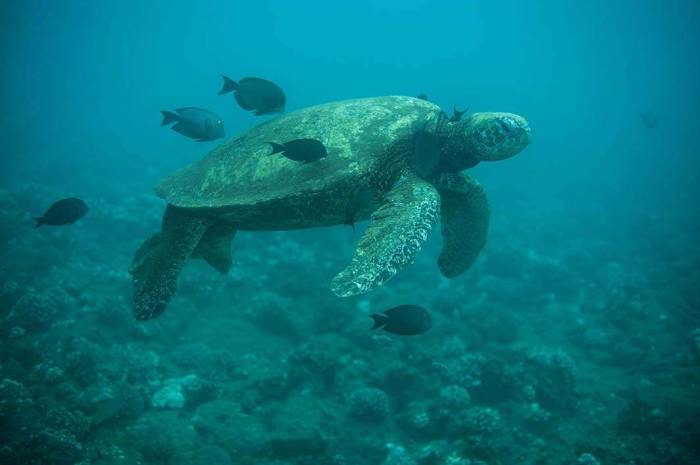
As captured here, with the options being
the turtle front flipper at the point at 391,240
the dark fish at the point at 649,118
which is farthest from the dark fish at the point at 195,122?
the dark fish at the point at 649,118

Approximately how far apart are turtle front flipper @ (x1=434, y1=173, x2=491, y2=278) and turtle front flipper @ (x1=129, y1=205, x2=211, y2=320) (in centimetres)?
356

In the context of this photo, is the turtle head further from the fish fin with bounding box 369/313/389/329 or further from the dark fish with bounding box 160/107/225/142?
the dark fish with bounding box 160/107/225/142

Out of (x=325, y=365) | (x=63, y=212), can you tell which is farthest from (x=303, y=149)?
(x=325, y=365)

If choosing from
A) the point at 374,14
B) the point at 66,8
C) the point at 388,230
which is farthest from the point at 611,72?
the point at 388,230

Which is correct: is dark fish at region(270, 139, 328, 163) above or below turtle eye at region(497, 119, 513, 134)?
below

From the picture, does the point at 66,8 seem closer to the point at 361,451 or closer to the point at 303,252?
the point at 303,252

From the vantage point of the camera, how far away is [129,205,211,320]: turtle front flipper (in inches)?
169

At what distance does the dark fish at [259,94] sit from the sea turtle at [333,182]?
238 mm

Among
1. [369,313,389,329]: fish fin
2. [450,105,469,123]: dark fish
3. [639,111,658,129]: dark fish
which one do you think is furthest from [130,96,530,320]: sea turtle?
[639,111,658,129]: dark fish

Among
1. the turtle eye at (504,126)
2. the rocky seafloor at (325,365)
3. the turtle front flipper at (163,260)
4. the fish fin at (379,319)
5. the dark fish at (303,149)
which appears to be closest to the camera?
the dark fish at (303,149)

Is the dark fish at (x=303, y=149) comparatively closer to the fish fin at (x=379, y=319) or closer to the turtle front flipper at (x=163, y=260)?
the turtle front flipper at (x=163, y=260)

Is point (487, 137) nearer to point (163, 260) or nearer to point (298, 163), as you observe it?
point (298, 163)

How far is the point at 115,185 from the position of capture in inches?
1033

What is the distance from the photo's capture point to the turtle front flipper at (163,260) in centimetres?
429
